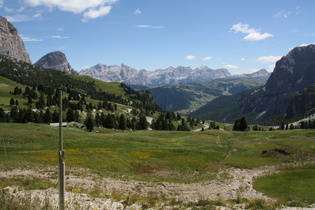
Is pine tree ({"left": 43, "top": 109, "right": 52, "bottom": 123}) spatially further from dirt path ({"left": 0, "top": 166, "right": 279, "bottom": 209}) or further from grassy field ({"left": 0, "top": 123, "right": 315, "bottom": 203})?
dirt path ({"left": 0, "top": 166, "right": 279, "bottom": 209})

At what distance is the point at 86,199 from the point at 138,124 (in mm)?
141701

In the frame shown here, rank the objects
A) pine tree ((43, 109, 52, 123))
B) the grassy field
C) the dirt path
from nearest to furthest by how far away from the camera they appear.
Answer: the dirt path → the grassy field → pine tree ((43, 109, 52, 123))

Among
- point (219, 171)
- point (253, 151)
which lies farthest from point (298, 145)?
point (219, 171)

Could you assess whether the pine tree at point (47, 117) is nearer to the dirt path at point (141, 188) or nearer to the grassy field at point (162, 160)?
the grassy field at point (162, 160)

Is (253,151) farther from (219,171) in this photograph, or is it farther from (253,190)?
(253,190)

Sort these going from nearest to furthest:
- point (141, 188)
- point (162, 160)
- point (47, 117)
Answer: point (141, 188) < point (162, 160) < point (47, 117)

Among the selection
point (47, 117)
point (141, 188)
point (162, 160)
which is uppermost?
point (47, 117)

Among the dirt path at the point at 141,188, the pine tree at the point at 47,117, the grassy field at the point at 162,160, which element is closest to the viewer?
the dirt path at the point at 141,188

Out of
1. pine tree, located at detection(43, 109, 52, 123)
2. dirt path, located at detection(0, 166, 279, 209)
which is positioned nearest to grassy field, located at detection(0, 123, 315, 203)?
dirt path, located at detection(0, 166, 279, 209)

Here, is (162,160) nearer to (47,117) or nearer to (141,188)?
(141,188)

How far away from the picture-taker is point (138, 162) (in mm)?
47594

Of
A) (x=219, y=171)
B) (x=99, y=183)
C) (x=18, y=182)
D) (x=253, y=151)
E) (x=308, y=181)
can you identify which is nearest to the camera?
(x=18, y=182)

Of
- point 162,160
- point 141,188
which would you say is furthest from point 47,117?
point 141,188

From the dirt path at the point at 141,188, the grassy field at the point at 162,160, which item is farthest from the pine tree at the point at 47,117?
the dirt path at the point at 141,188
